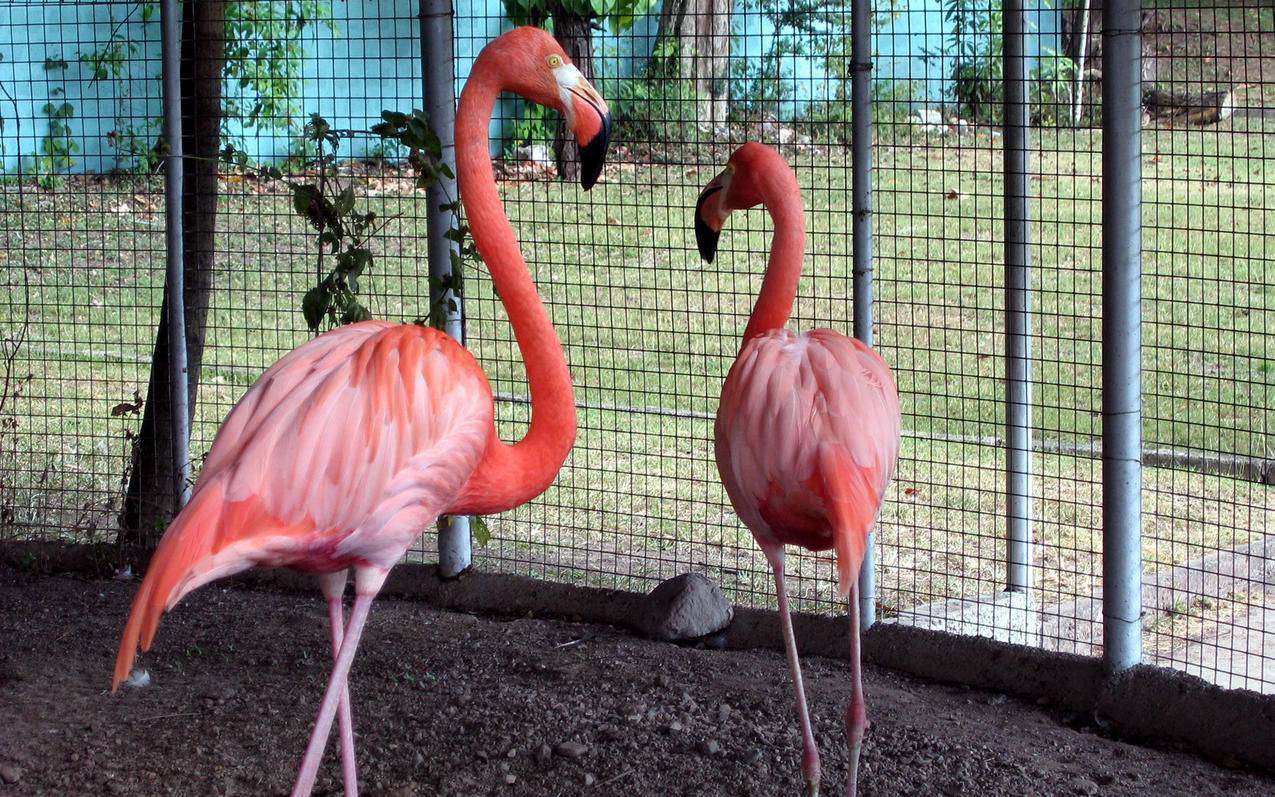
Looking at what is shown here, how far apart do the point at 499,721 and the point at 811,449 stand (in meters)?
1.39

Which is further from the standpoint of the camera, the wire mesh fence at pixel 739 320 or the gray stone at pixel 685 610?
the wire mesh fence at pixel 739 320

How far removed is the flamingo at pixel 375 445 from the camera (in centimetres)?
273

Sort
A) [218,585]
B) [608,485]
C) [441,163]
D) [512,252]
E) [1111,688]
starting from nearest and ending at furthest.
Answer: [512,252], [1111,688], [441,163], [218,585], [608,485]

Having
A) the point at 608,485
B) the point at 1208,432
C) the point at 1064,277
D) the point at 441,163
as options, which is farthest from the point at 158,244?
the point at 1208,432

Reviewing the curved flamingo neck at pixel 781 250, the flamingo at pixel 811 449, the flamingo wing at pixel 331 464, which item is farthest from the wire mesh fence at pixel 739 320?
the flamingo wing at pixel 331 464

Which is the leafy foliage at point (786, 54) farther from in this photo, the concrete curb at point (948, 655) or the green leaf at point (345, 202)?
the concrete curb at point (948, 655)

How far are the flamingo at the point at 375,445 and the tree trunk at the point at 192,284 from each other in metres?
2.31

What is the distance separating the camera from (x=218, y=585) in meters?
5.24

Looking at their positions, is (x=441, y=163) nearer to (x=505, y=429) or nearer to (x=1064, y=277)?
(x=505, y=429)

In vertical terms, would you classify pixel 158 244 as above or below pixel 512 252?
above

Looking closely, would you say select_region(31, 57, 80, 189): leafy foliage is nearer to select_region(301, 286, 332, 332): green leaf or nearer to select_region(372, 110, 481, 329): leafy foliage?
select_region(301, 286, 332, 332): green leaf

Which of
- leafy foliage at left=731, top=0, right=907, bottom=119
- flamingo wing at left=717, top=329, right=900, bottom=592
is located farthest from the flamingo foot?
leafy foliage at left=731, top=0, right=907, bottom=119

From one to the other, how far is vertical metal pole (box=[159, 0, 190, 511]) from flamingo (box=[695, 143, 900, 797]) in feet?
8.29

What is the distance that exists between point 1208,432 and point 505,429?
3.87 meters
